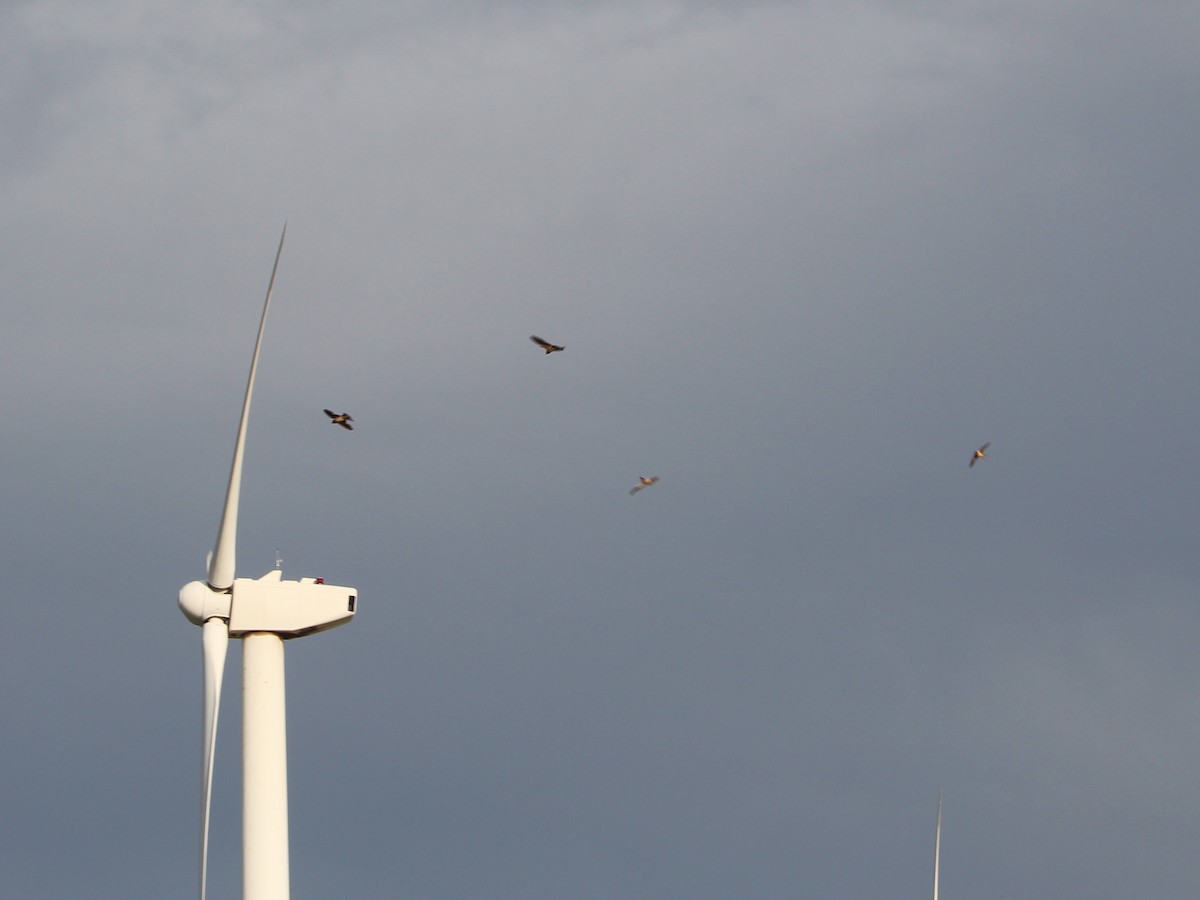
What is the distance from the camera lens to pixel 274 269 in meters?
85.2

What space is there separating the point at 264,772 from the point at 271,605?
17.6ft

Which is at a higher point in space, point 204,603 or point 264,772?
point 204,603

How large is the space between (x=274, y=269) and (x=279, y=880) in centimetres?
1991

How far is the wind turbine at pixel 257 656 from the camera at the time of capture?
301ft

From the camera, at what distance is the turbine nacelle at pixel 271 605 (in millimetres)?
93938

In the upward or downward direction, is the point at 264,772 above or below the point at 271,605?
below

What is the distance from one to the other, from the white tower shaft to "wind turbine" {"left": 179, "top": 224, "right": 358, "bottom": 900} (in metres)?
0.03

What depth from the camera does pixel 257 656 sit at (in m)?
94.2

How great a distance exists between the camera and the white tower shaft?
9181 centimetres

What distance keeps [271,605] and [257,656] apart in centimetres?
170

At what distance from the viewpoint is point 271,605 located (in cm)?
9419

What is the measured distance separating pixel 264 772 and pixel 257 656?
3845mm

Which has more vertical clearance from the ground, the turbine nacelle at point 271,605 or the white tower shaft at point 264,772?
the turbine nacelle at point 271,605

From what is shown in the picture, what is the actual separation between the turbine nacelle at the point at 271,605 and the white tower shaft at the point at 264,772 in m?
0.62
